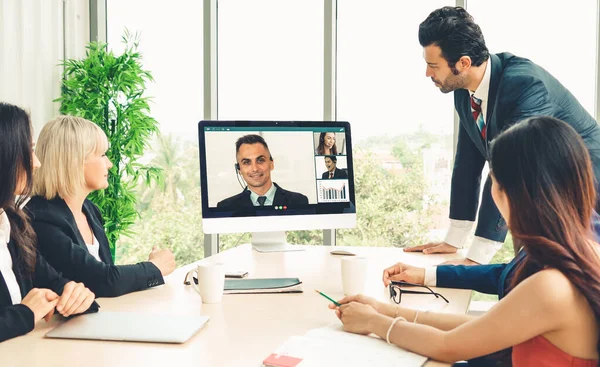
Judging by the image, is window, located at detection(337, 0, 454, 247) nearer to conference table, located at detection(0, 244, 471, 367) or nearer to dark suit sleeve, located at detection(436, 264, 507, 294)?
conference table, located at detection(0, 244, 471, 367)

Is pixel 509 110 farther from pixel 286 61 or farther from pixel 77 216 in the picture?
pixel 286 61

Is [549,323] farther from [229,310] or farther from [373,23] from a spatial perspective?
[373,23]

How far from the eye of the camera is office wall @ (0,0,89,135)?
3834mm

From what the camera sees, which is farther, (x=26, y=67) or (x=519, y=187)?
(x=26, y=67)

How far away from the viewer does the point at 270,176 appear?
2.40 m

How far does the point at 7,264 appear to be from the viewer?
1549 mm

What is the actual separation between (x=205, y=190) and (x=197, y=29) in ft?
8.12

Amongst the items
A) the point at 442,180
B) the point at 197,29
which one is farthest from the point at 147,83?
the point at 442,180

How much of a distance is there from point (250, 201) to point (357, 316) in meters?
1.12

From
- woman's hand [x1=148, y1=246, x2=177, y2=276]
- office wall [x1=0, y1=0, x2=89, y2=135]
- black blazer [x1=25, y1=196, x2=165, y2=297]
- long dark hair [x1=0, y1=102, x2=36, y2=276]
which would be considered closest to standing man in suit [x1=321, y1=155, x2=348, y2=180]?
woman's hand [x1=148, y1=246, x2=177, y2=276]

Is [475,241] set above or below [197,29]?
below

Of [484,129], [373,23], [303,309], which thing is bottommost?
[303,309]

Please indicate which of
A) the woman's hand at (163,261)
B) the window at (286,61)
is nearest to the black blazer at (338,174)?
the woman's hand at (163,261)

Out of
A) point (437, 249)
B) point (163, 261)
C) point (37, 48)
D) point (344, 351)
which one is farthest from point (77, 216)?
Result: point (37, 48)
